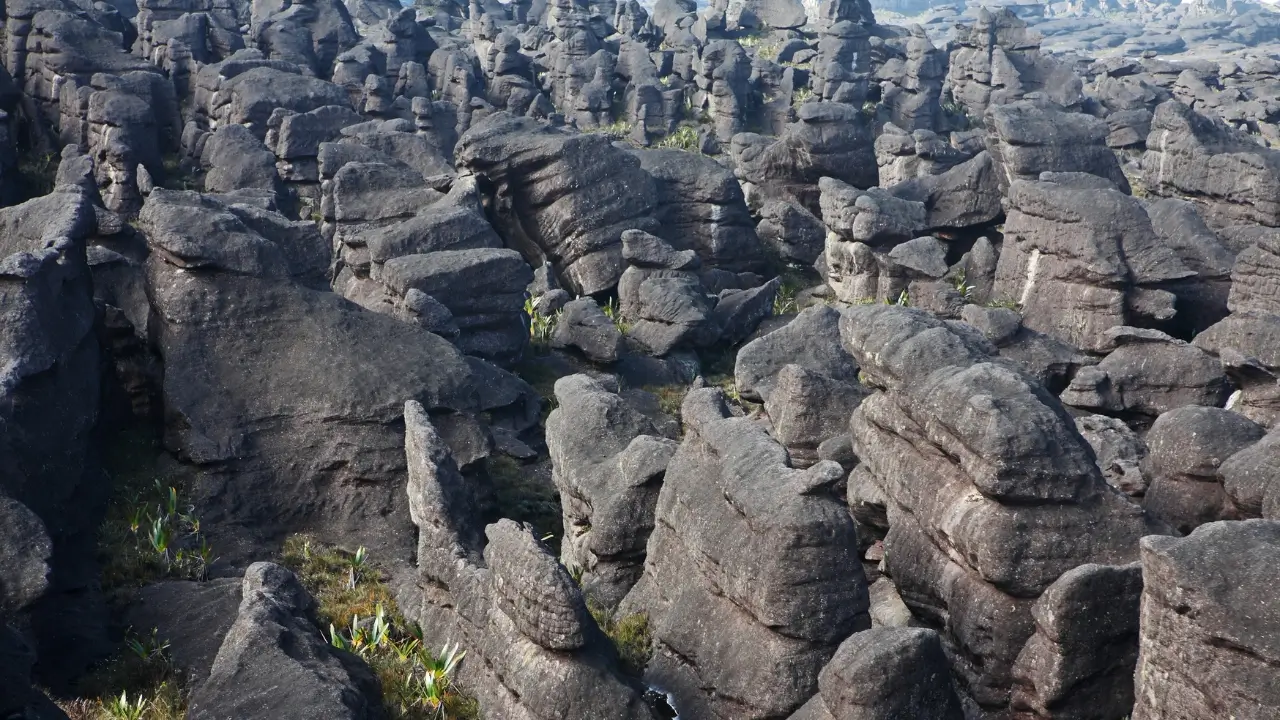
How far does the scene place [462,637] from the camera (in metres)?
16.5

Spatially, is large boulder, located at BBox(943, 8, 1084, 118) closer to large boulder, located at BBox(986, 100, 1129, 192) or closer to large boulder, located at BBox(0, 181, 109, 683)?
large boulder, located at BBox(986, 100, 1129, 192)

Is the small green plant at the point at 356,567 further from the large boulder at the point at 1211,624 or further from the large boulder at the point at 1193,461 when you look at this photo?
the large boulder at the point at 1193,461

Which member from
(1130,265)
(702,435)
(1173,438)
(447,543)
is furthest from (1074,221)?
(447,543)

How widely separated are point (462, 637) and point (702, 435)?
14.3 feet

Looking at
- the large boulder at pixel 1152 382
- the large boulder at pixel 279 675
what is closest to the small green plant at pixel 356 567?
the large boulder at pixel 279 675

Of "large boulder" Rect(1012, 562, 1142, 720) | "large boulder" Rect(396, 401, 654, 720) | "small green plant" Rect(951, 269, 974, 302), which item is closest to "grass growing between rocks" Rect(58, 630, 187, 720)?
"large boulder" Rect(396, 401, 654, 720)

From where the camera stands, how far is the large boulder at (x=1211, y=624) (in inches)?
472

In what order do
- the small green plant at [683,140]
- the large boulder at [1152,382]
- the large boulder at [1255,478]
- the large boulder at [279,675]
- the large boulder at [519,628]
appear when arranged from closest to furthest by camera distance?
the large boulder at [279,675]
the large boulder at [519,628]
the large boulder at [1255,478]
the large boulder at [1152,382]
the small green plant at [683,140]

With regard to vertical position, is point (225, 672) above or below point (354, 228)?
above

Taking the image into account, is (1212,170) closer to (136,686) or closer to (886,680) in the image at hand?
(886,680)

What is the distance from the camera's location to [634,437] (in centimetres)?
2109

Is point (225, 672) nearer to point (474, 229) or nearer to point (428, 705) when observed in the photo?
point (428, 705)

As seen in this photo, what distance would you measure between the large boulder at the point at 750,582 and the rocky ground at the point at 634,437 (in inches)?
2.2

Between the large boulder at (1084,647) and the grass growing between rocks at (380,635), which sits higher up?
the large boulder at (1084,647)
